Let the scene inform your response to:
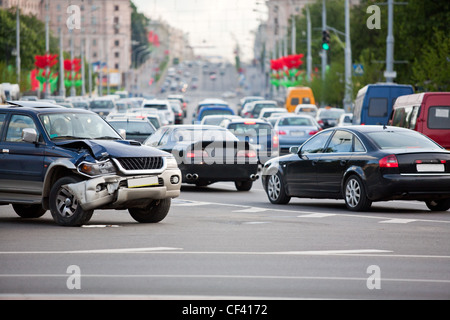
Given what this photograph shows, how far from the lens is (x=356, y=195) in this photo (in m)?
18.7

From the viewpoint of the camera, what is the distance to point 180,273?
10.5 meters

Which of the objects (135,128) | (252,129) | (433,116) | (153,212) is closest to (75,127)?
(153,212)

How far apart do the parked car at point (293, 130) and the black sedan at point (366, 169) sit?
1952 centimetres

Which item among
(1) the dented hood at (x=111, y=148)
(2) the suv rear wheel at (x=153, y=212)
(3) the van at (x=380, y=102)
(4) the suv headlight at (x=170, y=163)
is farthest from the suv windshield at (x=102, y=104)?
(1) the dented hood at (x=111, y=148)

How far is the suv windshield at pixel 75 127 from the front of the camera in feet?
53.3

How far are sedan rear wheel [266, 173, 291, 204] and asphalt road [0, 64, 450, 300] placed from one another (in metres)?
2.08

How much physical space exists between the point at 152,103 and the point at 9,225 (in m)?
49.7

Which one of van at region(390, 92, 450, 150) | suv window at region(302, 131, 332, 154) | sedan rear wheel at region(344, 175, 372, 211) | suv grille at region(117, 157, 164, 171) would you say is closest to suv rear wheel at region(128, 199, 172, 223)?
suv grille at region(117, 157, 164, 171)
